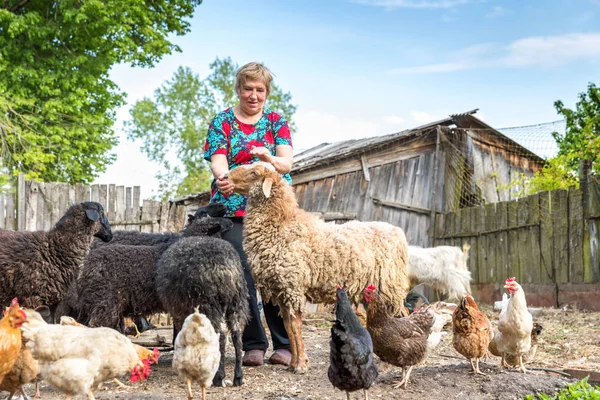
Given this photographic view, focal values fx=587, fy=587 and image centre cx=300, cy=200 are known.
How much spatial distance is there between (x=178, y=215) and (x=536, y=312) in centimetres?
691

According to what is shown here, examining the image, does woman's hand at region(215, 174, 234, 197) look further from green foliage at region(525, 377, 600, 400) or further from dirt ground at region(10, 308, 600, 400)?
green foliage at region(525, 377, 600, 400)

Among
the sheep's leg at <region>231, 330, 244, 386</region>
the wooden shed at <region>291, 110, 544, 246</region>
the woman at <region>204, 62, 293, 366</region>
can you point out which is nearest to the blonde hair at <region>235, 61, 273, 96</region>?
the woman at <region>204, 62, 293, 366</region>

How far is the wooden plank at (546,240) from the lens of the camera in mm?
11328

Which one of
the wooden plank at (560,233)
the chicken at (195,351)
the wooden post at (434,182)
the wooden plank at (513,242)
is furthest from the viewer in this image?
the wooden post at (434,182)

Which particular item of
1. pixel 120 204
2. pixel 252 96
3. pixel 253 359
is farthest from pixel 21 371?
pixel 120 204

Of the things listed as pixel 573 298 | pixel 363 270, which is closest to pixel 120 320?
pixel 363 270

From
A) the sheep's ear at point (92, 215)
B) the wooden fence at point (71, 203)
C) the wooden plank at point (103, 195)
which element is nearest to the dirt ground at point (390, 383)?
the sheep's ear at point (92, 215)

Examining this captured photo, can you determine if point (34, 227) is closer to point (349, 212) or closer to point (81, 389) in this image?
point (349, 212)

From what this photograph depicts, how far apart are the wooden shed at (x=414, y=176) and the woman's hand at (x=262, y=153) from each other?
28.8 feet

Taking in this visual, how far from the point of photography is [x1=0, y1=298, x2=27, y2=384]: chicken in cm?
411

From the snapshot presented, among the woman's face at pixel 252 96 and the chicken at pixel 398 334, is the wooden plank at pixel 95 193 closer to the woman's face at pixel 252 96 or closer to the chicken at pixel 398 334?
the woman's face at pixel 252 96

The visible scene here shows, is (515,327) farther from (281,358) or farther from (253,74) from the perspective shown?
(253,74)

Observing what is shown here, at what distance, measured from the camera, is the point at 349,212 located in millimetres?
15039

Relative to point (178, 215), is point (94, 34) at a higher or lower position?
higher
